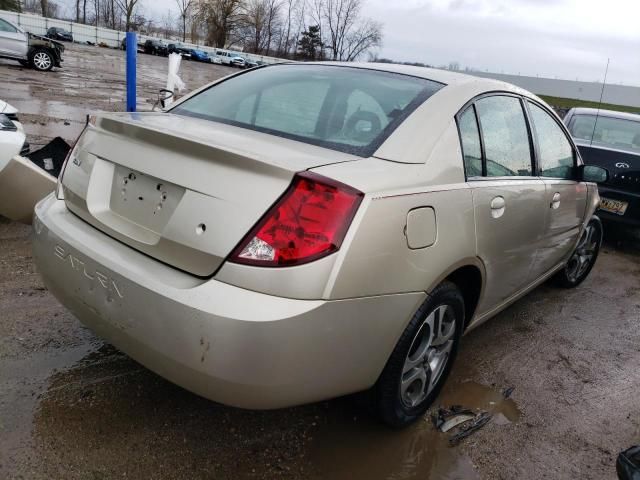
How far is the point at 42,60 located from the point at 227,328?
20.3 meters

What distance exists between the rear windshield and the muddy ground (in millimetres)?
1238

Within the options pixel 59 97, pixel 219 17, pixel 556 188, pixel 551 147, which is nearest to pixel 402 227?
pixel 556 188

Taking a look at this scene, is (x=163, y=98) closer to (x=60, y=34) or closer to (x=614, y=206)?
(x=614, y=206)

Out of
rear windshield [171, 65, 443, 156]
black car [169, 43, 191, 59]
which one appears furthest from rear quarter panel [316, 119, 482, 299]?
black car [169, 43, 191, 59]

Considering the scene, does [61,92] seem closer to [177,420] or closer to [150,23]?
[177,420]

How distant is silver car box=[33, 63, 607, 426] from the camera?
5.75ft

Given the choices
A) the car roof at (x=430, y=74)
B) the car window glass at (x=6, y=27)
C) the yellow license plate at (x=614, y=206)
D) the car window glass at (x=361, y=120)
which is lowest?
the yellow license plate at (x=614, y=206)

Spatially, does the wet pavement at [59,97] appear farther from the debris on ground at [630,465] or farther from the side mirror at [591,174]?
the debris on ground at [630,465]

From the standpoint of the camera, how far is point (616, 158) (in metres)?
6.27

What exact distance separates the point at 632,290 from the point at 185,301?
4789 millimetres

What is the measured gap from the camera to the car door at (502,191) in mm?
2502

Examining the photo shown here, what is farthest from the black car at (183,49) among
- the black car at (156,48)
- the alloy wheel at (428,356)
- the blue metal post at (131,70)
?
the alloy wheel at (428,356)

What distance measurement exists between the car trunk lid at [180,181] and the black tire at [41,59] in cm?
1895

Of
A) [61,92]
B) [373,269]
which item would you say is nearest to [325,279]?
[373,269]
